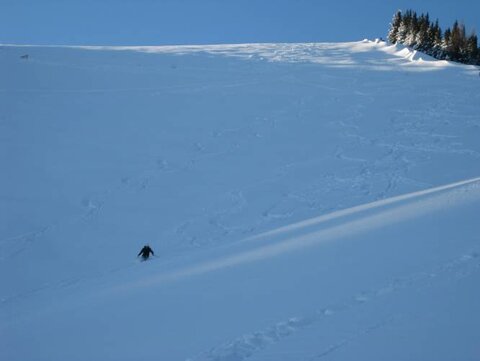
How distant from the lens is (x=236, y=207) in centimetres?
1476

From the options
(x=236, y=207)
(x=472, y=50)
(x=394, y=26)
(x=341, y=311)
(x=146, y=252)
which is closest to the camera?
(x=341, y=311)

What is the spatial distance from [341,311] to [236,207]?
31.7 ft

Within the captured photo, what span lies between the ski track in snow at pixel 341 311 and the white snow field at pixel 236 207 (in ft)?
0.08

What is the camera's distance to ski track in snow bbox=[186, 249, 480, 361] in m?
4.72

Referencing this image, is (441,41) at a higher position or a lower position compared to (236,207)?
higher

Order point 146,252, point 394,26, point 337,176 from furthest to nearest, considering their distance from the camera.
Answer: point 394,26 < point 337,176 < point 146,252

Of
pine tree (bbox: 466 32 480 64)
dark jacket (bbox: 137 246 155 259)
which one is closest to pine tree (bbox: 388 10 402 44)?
pine tree (bbox: 466 32 480 64)

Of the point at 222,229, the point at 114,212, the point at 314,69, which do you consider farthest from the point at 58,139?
the point at 314,69

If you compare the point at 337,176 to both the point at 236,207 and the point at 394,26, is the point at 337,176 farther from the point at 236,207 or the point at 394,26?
the point at 394,26

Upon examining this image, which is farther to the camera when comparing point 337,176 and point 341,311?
point 337,176

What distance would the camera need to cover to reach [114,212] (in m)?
14.8

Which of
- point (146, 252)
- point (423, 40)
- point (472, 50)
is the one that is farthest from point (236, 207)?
point (472, 50)

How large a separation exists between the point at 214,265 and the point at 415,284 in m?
3.84

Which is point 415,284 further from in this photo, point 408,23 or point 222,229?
point 408,23
